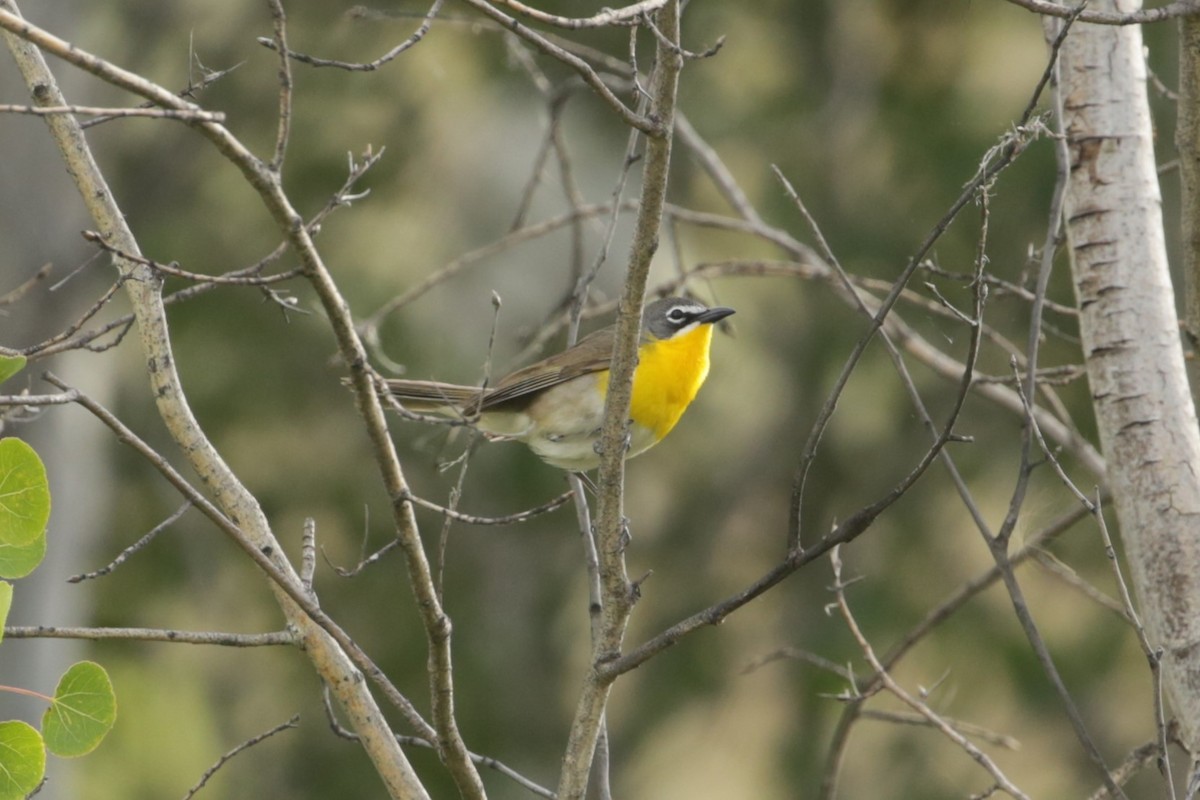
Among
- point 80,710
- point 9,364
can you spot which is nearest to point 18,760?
point 80,710

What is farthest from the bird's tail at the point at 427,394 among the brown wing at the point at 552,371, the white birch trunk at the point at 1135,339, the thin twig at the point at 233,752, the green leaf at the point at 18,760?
→ the green leaf at the point at 18,760

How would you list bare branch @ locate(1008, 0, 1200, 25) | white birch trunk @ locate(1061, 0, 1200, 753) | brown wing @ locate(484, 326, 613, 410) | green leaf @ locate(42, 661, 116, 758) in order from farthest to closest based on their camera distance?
brown wing @ locate(484, 326, 613, 410), white birch trunk @ locate(1061, 0, 1200, 753), bare branch @ locate(1008, 0, 1200, 25), green leaf @ locate(42, 661, 116, 758)

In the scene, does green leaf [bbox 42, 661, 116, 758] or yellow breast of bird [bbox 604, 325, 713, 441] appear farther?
yellow breast of bird [bbox 604, 325, 713, 441]

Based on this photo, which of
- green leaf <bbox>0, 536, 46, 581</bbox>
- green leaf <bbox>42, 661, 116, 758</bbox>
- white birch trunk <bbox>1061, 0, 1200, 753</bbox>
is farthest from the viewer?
white birch trunk <bbox>1061, 0, 1200, 753</bbox>

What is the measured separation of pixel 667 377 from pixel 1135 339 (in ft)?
6.86

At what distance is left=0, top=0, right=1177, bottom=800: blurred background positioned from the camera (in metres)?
10.1

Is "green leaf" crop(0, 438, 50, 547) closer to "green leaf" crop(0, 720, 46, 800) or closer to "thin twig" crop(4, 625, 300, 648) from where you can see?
"thin twig" crop(4, 625, 300, 648)

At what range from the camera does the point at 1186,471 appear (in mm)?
3203

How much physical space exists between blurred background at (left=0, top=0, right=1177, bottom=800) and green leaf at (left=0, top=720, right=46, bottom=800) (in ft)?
25.3

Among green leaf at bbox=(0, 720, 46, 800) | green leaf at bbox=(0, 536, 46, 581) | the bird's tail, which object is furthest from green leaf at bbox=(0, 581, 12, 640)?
the bird's tail

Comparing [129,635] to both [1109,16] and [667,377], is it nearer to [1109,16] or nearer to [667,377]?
[1109,16]

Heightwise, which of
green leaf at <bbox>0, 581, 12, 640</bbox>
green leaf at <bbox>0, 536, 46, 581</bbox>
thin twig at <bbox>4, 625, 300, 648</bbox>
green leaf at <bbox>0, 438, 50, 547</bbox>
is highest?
green leaf at <bbox>0, 438, 50, 547</bbox>

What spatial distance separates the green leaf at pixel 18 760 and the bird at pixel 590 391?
2.71 m

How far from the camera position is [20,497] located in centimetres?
231
